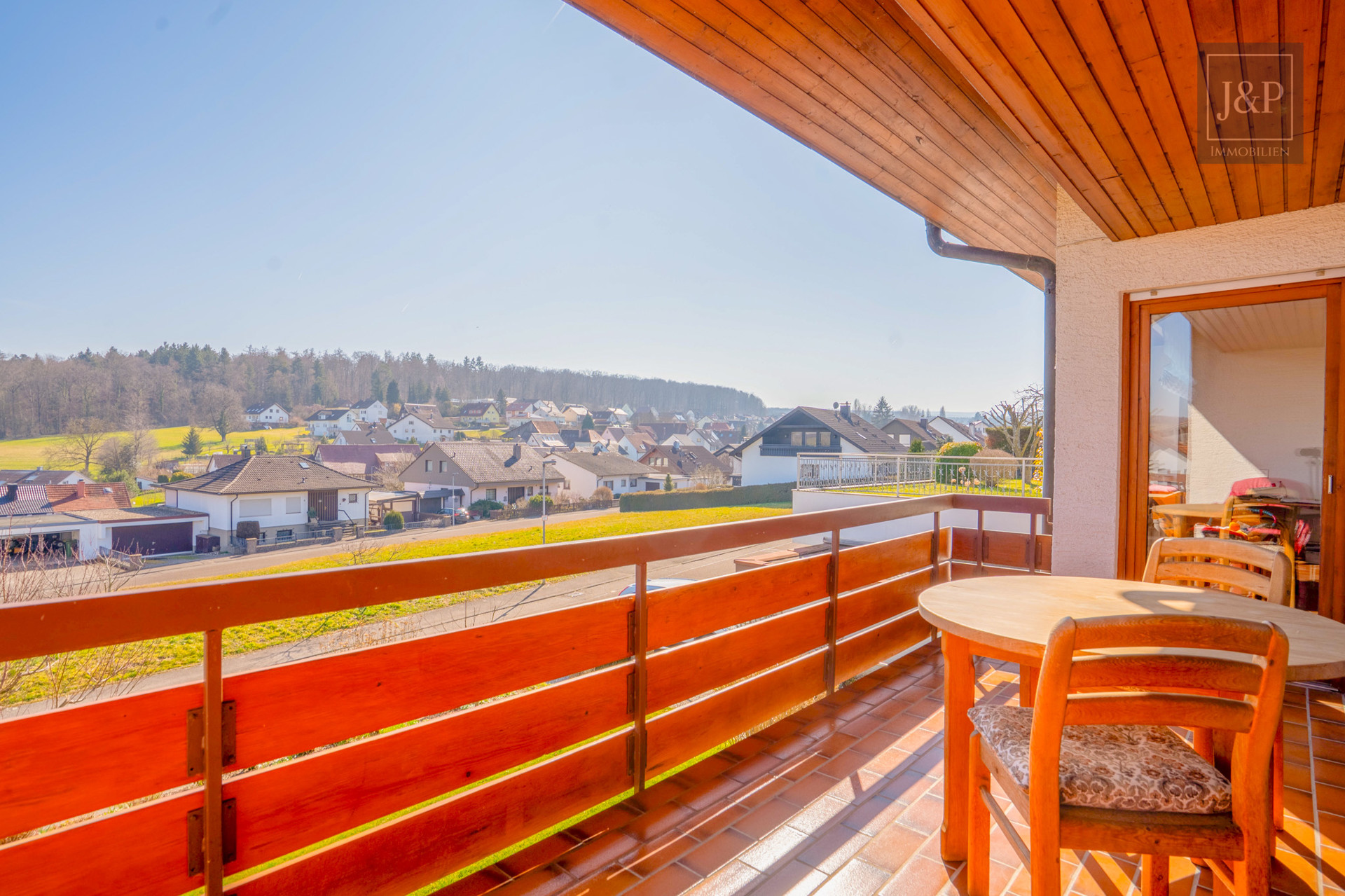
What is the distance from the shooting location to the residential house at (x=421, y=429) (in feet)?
35.2

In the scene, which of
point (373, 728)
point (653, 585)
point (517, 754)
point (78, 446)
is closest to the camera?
point (373, 728)

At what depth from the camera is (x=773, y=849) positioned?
1807 millimetres

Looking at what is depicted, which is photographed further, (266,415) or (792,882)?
(266,415)

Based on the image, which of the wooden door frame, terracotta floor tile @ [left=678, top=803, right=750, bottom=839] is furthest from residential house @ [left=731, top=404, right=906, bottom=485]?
terracotta floor tile @ [left=678, top=803, right=750, bottom=839]

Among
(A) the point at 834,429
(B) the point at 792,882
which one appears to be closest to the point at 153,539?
(B) the point at 792,882

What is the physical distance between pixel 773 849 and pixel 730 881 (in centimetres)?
20

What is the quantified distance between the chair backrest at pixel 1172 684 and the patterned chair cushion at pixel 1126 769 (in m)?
0.07

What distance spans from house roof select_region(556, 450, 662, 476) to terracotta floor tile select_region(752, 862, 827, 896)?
1117cm

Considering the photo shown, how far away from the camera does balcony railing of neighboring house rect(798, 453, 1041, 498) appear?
10352 millimetres

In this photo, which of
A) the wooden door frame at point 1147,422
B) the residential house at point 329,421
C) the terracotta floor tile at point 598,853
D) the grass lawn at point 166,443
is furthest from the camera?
the residential house at point 329,421

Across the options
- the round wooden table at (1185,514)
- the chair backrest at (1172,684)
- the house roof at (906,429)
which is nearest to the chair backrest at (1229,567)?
the chair backrest at (1172,684)

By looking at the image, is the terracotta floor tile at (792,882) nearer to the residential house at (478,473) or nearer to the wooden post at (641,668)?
the wooden post at (641,668)

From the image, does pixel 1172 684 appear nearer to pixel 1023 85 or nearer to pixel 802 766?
pixel 802 766

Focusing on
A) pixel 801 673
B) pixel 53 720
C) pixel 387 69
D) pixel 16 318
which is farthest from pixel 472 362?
pixel 53 720
